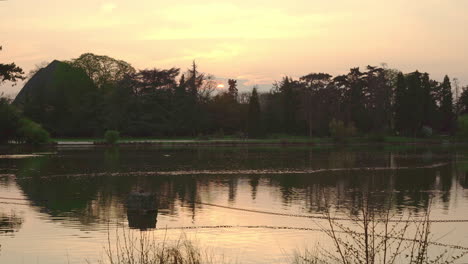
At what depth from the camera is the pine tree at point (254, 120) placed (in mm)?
99250

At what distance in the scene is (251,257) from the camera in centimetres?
1619

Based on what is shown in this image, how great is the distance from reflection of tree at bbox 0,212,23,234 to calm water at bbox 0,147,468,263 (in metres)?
0.04

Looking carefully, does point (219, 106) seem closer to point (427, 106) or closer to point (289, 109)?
point (289, 109)

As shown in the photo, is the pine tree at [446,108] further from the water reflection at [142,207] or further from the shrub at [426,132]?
the water reflection at [142,207]

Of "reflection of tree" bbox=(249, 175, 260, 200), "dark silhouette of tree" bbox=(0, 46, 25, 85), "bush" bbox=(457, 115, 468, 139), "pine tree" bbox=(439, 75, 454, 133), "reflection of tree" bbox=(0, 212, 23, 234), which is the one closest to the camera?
"reflection of tree" bbox=(0, 212, 23, 234)

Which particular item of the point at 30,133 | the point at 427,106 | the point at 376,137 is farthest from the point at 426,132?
the point at 30,133

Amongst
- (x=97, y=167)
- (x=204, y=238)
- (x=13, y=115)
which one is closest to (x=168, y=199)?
(x=204, y=238)

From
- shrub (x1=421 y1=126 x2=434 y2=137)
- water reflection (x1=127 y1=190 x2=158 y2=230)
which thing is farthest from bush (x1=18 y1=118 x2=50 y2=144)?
shrub (x1=421 y1=126 x2=434 y2=137)

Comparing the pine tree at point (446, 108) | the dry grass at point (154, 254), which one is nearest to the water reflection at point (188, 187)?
the dry grass at point (154, 254)

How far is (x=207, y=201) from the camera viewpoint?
2814cm

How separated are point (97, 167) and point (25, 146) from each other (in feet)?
89.8

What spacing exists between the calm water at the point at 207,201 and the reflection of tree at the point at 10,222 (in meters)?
0.04

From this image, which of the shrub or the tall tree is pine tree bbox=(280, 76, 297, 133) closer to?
the tall tree

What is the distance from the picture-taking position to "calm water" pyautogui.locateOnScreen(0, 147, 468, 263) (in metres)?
18.0
